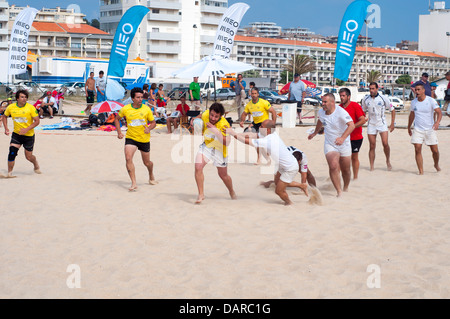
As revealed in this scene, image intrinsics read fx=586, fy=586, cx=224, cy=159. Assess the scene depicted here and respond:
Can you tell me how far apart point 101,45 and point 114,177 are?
85.3m

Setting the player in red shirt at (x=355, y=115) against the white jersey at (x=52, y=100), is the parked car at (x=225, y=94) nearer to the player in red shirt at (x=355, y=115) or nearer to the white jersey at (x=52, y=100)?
the white jersey at (x=52, y=100)

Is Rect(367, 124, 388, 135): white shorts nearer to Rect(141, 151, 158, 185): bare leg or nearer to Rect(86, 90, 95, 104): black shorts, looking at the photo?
Rect(141, 151, 158, 185): bare leg

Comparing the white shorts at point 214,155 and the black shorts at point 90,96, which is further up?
the black shorts at point 90,96

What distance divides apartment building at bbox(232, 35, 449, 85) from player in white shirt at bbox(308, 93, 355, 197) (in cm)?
11327

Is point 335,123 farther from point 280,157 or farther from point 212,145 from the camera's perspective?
point 212,145

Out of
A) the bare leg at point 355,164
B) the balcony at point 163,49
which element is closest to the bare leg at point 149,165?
the bare leg at point 355,164

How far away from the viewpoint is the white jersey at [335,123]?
8062mm

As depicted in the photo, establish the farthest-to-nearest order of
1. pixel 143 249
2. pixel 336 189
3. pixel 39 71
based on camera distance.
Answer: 1. pixel 39 71
2. pixel 336 189
3. pixel 143 249

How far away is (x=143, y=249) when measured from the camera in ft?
18.7

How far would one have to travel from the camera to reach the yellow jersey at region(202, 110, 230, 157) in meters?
7.57

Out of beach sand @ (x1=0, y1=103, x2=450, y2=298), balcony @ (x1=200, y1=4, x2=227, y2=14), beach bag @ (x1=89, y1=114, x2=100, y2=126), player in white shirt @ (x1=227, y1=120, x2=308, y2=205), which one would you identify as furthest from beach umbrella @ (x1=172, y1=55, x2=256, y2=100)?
balcony @ (x1=200, y1=4, x2=227, y2=14)

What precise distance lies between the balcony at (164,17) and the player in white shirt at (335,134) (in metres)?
82.4
